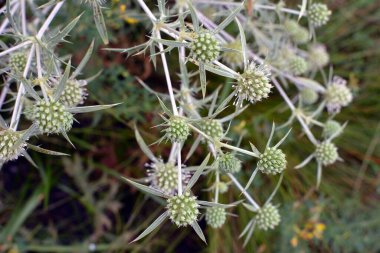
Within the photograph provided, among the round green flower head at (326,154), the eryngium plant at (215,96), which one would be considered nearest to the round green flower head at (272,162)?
the eryngium plant at (215,96)

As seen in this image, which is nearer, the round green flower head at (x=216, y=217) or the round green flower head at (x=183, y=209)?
the round green flower head at (x=183, y=209)

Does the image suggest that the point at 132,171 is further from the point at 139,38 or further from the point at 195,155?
the point at 139,38

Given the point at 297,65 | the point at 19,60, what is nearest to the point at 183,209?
the point at 19,60

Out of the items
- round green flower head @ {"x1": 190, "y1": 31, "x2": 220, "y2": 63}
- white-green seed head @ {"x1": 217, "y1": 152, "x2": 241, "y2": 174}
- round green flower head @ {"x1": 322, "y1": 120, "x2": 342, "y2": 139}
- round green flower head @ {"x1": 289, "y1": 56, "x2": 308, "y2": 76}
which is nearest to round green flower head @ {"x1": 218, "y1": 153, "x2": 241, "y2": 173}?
white-green seed head @ {"x1": 217, "y1": 152, "x2": 241, "y2": 174}

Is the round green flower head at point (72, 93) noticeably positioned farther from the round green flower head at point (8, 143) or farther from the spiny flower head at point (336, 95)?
the spiny flower head at point (336, 95)

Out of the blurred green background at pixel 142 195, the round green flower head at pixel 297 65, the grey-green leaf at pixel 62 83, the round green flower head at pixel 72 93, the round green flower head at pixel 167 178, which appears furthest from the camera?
the blurred green background at pixel 142 195

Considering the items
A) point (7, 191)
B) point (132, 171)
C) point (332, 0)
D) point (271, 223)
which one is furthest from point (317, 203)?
point (7, 191)
